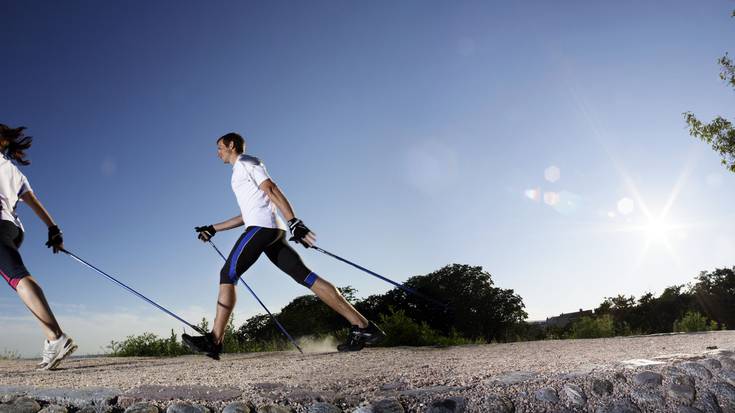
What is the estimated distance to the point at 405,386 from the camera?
12.5 ft

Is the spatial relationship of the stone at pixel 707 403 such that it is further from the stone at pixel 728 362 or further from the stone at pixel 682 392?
the stone at pixel 728 362

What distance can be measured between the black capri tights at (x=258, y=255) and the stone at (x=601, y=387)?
266cm

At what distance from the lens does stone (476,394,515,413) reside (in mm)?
3564

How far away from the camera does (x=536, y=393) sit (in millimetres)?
3816

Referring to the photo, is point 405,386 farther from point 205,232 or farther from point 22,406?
point 205,232

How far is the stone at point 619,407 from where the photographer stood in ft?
12.8

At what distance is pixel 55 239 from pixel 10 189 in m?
0.77

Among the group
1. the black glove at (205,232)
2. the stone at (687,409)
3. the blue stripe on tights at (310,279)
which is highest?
the black glove at (205,232)

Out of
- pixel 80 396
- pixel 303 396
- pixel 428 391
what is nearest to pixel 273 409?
pixel 303 396

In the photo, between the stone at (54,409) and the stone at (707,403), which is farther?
the stone at (707,403)

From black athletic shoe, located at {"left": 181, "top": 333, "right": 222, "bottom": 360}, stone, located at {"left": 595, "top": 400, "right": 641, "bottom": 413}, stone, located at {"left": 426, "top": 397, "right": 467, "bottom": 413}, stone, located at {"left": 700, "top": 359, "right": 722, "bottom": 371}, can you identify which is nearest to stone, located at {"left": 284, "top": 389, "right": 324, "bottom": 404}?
stone, located at {"left": 426, "top": 397, "right": 467, "bottom": 413}

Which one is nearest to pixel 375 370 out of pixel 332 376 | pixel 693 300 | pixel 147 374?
pixel 332 376

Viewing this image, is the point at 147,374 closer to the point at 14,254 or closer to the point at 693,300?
the point at 14,254

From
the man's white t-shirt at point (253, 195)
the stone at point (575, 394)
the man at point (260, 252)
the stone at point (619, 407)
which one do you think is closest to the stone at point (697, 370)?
the stone at point (619, 407)
